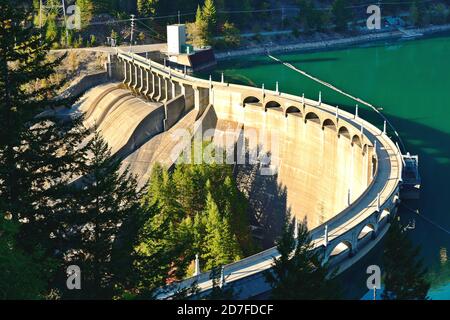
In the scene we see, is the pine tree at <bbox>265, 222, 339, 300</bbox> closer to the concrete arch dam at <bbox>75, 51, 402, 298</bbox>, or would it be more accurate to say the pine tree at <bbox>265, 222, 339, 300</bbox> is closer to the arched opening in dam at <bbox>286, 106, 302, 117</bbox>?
the concrete arch dam at <bbox>75, 51, 402, 298</bbox>

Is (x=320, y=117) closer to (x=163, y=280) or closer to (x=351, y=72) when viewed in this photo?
(x=163, y=280)

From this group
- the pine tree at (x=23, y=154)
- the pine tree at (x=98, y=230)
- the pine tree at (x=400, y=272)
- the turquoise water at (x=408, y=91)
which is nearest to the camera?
the pine tree at (x=400, y=272)

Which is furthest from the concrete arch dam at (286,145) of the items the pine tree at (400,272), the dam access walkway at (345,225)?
the pine tree at (400,272)

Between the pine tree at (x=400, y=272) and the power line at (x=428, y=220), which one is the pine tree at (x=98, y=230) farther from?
the power line at (x=428, y=220)

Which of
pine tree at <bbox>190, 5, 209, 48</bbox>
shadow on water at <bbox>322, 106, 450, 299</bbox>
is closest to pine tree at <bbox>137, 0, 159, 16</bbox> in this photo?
pine tree at <bbox>190, 5, 209, 48</bbox>

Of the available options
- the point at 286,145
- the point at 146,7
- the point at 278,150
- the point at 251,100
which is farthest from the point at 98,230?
the point at 146,7

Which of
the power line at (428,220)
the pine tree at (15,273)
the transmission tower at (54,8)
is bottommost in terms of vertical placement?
the power line at (428,220)
